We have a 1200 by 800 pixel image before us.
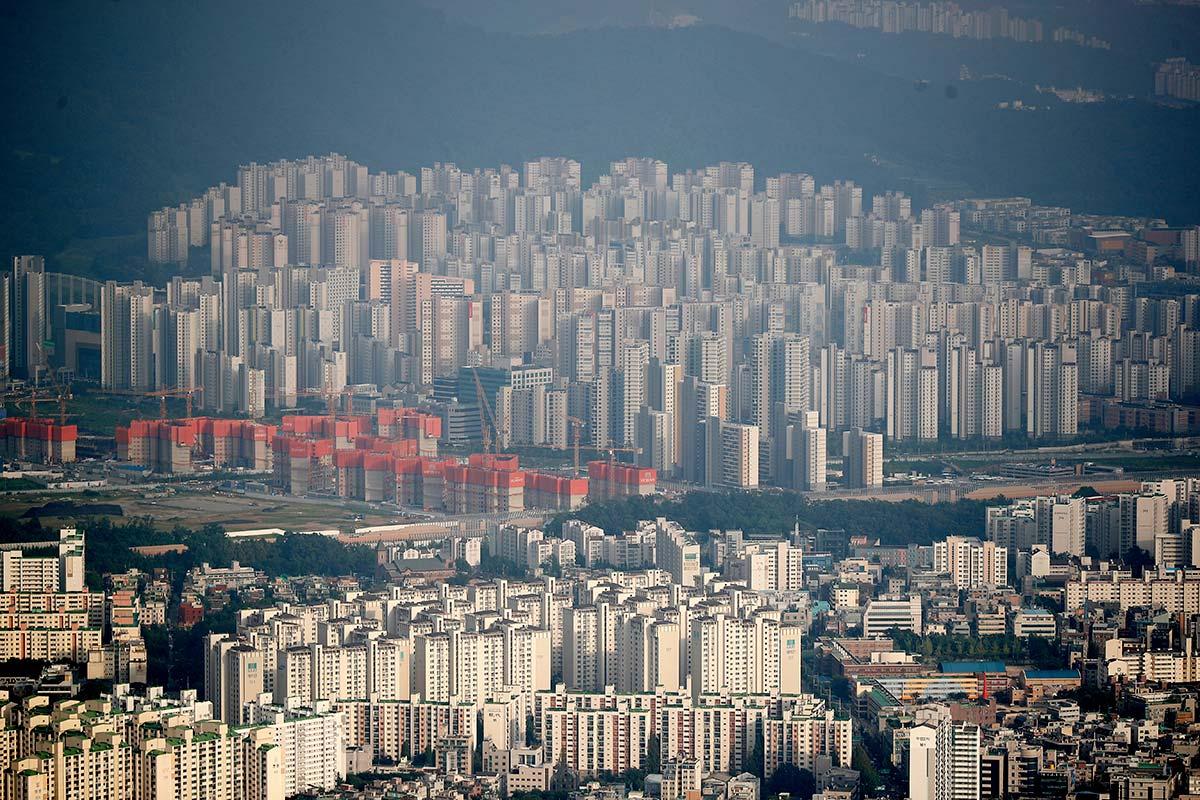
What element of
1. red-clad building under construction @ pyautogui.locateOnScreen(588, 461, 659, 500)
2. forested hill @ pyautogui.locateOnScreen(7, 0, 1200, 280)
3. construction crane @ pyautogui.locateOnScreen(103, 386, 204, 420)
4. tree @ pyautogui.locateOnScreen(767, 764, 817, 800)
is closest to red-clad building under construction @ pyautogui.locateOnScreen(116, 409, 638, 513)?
red-clad building under construction @ pyautogui.locateOnScreen(588, 461, 659, 500)

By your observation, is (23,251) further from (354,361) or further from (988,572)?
(988,572)

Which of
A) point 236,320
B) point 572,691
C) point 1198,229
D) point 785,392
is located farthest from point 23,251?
point 572,691

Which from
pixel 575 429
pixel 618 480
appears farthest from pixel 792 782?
pixel 575 429

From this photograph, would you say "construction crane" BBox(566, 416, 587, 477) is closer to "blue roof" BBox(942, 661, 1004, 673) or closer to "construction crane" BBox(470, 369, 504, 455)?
"construction crane" BBox(470, 369, 504, 455)

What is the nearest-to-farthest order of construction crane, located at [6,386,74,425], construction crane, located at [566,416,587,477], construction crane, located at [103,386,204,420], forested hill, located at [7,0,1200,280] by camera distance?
construction crane, located at [566,416,587,477] < construction crane, located at [6,386,74,425] < construction crane, located at [103,386,204,420] < forested hill, located at [7,0,1200,280]

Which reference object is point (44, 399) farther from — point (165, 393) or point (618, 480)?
point (618, 480)

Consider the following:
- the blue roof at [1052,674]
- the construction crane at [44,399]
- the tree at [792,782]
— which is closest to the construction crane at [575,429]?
the construction crane at [44,399]
